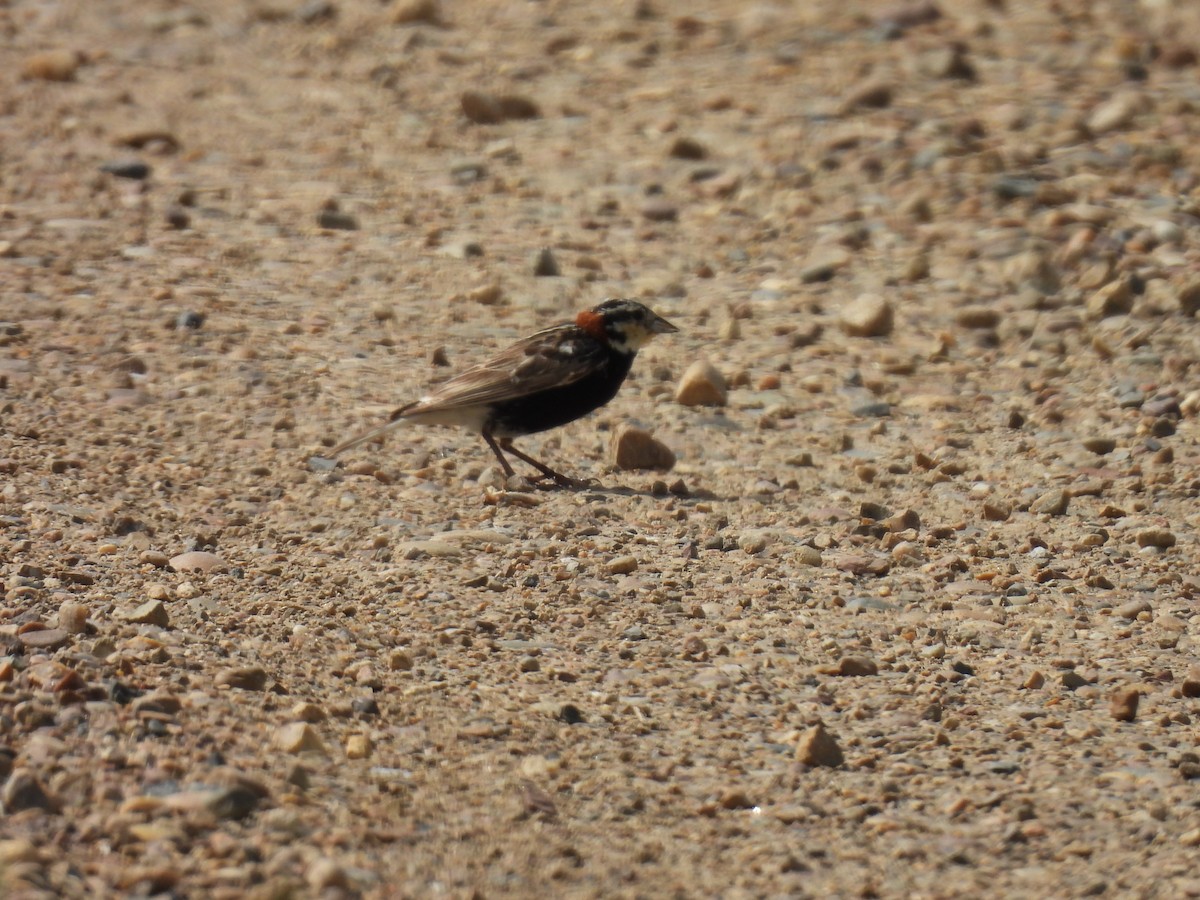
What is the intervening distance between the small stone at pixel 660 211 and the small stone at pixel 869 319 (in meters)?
1.68

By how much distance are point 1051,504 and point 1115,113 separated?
4897 mm

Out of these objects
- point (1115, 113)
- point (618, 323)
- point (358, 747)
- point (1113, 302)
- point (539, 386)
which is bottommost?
point (1113, 302)

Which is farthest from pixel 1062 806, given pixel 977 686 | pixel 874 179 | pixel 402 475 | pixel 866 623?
pixel 874 179

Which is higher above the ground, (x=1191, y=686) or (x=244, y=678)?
(x=244, y=678)

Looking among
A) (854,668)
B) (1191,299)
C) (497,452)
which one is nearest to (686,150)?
(1191,299)

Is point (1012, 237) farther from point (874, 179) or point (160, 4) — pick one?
point (160, 4)

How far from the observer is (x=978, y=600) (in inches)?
258

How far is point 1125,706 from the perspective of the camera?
560 cm

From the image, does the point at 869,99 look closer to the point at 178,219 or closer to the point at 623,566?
the point at 178,219

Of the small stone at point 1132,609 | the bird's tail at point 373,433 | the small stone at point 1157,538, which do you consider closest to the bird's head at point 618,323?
the bird's tail at point 373,433

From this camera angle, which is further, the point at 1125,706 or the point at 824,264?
the point at 824,264

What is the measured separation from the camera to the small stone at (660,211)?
10625mm

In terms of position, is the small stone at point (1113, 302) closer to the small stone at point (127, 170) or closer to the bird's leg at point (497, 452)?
the bird's leg at point (497, 452)

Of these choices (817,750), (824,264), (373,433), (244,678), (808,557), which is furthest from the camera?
(824,264)
